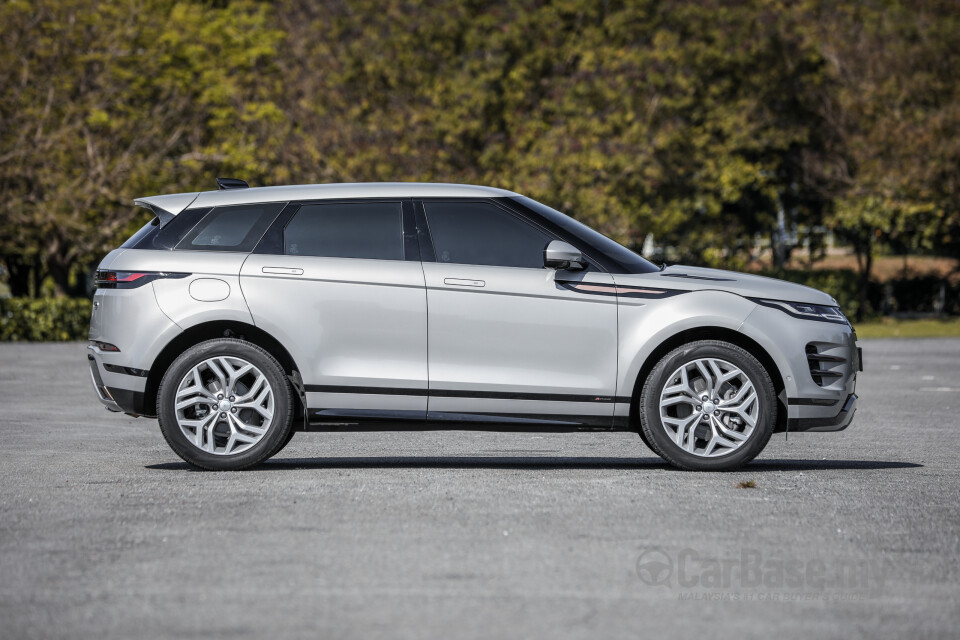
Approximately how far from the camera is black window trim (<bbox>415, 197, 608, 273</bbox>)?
835 cm

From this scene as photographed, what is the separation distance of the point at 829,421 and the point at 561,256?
199cm

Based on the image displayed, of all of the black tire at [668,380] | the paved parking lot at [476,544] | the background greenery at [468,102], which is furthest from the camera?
the background greenery at [468,102]

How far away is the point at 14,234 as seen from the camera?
109 feet

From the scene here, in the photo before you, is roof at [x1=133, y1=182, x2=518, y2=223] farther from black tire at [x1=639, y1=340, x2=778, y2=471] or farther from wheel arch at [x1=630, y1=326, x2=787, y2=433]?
black tire at [x1=639, y1=340, x2=778, y2=471]

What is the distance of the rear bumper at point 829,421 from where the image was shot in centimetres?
832

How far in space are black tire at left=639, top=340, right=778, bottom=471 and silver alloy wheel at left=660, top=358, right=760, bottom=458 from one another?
0.03m

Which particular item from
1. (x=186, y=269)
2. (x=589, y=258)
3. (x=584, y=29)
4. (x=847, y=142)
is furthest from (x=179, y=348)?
(x=847, y=142)

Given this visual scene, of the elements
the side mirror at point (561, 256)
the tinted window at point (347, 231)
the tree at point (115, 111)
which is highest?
the tree at point (115, 111)

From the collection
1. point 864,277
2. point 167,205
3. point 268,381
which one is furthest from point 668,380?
point 864,277

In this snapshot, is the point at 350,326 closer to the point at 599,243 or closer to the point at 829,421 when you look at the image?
the point at 599,243

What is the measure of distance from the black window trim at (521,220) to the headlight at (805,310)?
1.06 m

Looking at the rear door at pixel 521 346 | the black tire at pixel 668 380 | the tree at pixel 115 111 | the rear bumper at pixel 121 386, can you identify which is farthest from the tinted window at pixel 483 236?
the tree at pixel 115 111

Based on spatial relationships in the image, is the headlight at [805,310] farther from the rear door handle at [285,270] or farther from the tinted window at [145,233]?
the tinted window at [145,233]

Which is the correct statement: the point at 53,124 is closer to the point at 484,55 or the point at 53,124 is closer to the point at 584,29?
the point at 484,55
